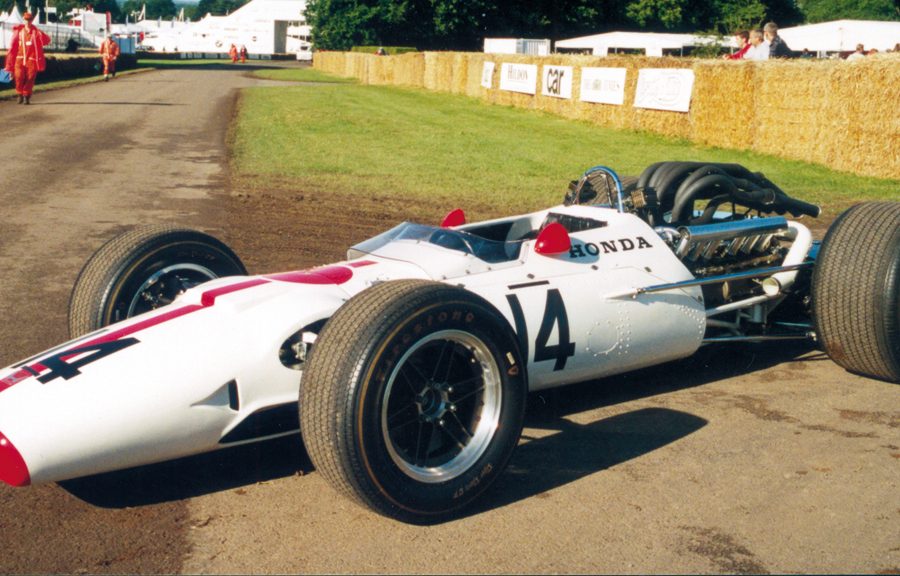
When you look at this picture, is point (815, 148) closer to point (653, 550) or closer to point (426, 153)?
point (426, 153)

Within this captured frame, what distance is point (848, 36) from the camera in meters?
37.2

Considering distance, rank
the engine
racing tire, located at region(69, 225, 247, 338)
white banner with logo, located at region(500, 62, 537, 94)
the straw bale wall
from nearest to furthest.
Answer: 1. racing tire, located at region(69, 225, 247, 338)
2. the engine
3. the straw bale wall
4. white banner with logo, located at region(500, 62, 537, 94)

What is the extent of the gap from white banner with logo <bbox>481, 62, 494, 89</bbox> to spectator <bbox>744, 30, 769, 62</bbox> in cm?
1494

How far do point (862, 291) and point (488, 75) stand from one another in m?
30.4

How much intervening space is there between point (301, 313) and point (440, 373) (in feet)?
2.32

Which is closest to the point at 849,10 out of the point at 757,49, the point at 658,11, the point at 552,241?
the point at 658,11

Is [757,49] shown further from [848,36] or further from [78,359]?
[848,36]

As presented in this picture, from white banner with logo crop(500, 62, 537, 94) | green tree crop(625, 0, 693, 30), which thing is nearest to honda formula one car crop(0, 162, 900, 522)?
white banner with logo crop(500, 62, 537, 94)

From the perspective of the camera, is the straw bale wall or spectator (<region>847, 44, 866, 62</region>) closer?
the straw bale wall

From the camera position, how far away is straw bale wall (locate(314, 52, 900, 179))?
16094mm

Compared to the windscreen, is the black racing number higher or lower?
lower

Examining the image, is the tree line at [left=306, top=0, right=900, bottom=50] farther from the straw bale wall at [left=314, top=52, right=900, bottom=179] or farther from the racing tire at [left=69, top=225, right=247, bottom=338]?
the racing tire at [left=69, top=225, right=247, bottom=338]

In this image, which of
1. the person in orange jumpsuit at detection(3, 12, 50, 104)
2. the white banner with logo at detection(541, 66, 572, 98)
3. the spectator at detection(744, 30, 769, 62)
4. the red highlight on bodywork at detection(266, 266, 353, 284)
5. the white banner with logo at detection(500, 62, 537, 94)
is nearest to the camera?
the red highlight on bodywork at detection(266, 266, 353, 284)

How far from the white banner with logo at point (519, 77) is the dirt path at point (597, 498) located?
24.5 m
